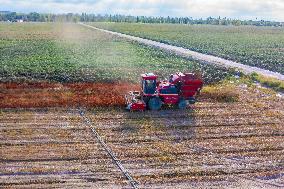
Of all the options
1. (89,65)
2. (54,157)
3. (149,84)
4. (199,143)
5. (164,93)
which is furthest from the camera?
(89,65)

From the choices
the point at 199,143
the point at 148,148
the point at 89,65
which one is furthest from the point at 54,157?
the point at 89,65

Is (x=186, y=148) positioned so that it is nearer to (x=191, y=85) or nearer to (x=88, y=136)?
(x=88, y=136)

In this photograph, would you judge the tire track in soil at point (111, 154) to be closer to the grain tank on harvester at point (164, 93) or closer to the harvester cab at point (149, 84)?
the grain tank on harvester at point (164, 93)

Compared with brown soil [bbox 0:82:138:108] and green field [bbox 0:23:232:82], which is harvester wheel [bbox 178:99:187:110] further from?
green field [bbox 0:23:232:82]

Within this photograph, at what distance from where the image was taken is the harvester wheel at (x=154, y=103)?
1995 cm

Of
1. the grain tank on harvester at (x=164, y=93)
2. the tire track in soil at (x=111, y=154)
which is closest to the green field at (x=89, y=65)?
the grain tank on harvester at (x=164, y=93)

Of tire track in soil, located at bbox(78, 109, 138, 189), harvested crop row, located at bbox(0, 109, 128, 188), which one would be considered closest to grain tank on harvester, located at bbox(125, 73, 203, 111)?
tire track in soil, located at bbox(78, 109, 138, 189)

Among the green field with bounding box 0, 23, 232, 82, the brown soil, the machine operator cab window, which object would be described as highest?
the machine operator cab window

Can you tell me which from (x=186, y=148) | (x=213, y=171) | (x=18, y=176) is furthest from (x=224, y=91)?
(x=18, y=176)

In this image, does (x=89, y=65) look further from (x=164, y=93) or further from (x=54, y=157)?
(x=54, y=157)

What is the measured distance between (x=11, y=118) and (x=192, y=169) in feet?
27.5

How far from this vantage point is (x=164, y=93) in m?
→ 20.2

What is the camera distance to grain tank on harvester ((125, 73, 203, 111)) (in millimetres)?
19906

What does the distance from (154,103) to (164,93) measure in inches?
26.6
